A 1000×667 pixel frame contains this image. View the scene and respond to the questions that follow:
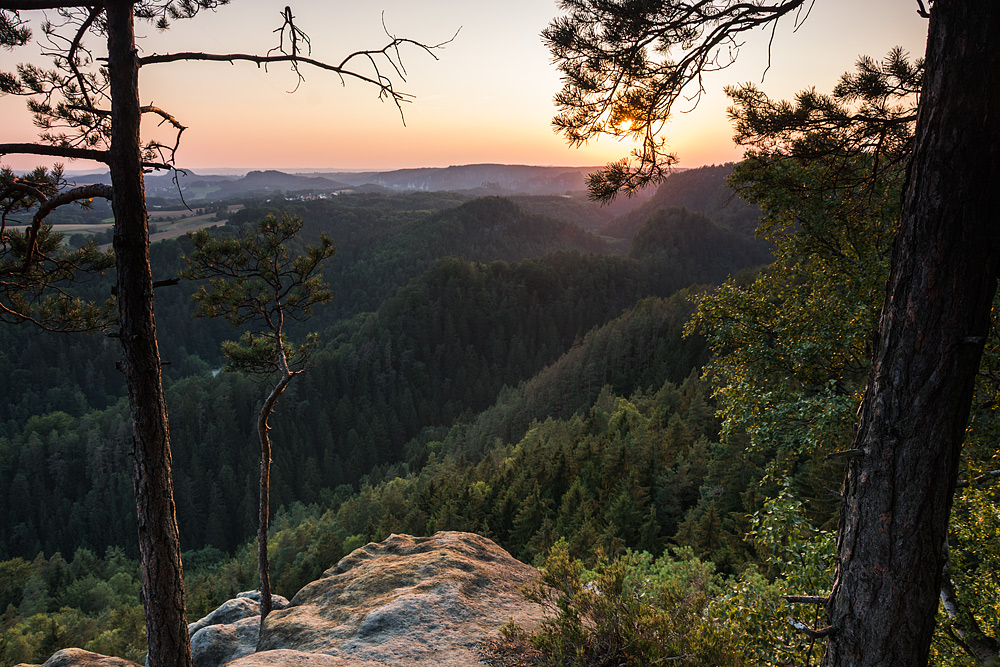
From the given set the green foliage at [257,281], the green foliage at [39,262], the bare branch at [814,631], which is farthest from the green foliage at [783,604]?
the green foliage at [257,281]

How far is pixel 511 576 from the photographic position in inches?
392

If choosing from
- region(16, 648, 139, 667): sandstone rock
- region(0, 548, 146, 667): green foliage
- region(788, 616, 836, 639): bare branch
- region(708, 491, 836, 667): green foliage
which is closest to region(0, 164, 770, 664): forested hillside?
region(0, 548, 146, 667): green foliage

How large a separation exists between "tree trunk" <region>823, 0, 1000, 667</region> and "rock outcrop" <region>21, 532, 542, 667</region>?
14.2 ft

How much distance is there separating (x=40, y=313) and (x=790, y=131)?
10490 mm

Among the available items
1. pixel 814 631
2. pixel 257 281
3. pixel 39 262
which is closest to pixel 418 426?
pixel 257 281

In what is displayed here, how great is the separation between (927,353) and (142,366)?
707cm

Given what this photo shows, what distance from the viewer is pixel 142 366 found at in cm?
548

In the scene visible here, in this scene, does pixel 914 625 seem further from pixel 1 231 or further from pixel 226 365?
pixel 226 365

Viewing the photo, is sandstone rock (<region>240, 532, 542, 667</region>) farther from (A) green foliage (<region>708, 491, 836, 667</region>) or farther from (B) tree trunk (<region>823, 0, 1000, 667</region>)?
(B) tree trunk (<region>823, 0, 1000, 667</region>)

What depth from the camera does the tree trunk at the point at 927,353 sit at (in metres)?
3.39

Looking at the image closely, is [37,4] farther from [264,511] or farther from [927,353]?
[264,511]

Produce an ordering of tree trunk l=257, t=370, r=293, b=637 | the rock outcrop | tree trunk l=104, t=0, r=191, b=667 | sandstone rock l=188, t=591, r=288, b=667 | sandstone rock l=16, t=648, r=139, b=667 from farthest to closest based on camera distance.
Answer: tree trunk l=257, t=370, r=293, b=637 → sandstone rock l=188, t=591, r=288, b=667 → sandstone rock l=16, t=648, r=139, b=667 → the rock outcrop → tree trunk l=104, t=0, r=191, b=667

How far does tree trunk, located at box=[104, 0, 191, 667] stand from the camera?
17.4 ft

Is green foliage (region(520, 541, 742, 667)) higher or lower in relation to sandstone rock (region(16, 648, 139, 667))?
higher
